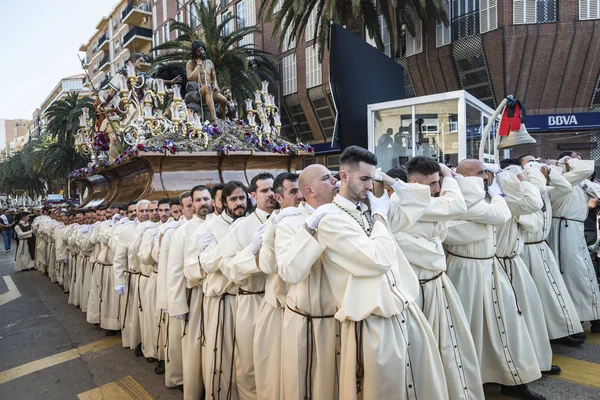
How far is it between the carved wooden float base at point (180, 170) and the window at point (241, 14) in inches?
735

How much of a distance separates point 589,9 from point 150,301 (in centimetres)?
1650

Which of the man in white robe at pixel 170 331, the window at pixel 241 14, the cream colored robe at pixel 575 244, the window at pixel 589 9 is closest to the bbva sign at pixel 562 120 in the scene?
the window at pixel 589 9

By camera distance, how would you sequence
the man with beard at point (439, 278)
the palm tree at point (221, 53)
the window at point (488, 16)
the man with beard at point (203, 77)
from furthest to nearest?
the palm tree at point (221, 53) → the window at point (488, 16) → the man with beard at point (203, 77) → the man with beard at point (439, 278)

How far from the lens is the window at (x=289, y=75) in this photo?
75.4 ft

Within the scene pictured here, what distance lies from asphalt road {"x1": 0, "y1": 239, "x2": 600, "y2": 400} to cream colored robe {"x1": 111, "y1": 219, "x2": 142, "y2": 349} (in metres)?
0.21

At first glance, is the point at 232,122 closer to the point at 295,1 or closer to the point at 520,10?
the point at 295,1

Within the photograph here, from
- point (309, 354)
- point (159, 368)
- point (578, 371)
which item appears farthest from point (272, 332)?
point (578, 371)

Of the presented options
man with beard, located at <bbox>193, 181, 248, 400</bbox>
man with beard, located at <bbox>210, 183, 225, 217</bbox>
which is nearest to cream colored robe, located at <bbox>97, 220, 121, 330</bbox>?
man with beard, located at <bbox>210, 183, 225, 217</bbox>

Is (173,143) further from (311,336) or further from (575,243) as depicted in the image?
(575,243)

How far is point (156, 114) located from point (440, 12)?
11.7 meters

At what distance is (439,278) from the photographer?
3414mm

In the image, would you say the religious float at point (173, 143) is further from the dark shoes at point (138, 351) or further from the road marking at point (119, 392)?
the road marking at point (119, 392)

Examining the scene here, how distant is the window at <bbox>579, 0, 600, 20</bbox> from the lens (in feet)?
48.0

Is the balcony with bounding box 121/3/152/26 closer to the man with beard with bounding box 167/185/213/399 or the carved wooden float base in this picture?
the carved wooden float base
